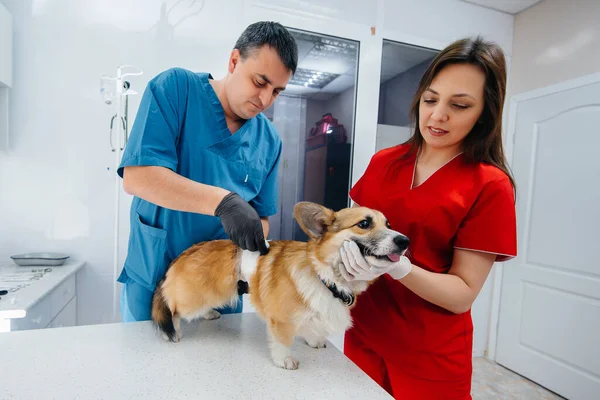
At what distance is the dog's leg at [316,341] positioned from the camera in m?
1.12

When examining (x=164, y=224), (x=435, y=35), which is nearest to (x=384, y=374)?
(x=164, y=224)

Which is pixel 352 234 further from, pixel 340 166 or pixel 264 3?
pixel 264 3

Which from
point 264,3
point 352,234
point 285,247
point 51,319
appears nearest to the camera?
point 352,234

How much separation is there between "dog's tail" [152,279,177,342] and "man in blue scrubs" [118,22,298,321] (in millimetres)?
91

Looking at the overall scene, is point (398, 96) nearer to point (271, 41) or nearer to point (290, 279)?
point (271, 41)

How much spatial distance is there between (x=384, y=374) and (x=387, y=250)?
650 mm

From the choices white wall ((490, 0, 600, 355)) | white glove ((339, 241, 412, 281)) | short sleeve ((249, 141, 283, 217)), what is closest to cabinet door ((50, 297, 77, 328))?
short sleeve ((249, 141, 283, 217))

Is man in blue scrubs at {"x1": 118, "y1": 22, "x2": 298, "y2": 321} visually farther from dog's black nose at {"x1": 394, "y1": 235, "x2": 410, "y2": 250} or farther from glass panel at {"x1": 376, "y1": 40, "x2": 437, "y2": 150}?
glass panel at {"x1": 376, "y1": 40, "x2": 437, "y2": 150}

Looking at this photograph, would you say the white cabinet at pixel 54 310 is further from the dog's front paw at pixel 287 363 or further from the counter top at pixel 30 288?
the dog's front paw at pixel 287 363

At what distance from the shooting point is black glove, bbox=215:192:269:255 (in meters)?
0.95

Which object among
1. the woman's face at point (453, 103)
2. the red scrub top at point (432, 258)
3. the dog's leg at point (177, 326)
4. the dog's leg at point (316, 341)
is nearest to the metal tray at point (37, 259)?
the dog's leg at point (177, 326)

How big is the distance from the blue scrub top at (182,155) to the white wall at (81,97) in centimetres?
148

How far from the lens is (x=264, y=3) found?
8.61 ft

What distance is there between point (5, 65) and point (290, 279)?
2.42m
